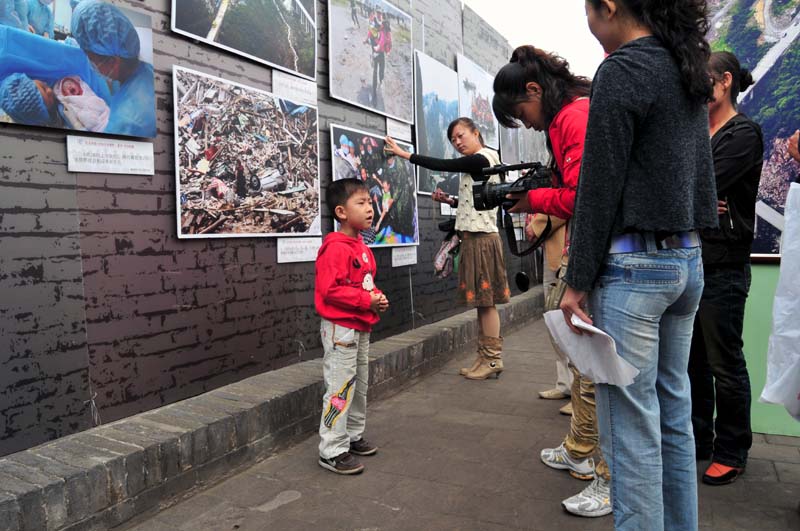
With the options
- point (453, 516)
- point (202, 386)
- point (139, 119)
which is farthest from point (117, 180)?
point (453, 516)

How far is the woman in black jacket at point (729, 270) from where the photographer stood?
2.88m

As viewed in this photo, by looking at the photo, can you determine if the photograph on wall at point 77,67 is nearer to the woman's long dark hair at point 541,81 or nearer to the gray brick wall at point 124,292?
the gray brick wall at point 124,292

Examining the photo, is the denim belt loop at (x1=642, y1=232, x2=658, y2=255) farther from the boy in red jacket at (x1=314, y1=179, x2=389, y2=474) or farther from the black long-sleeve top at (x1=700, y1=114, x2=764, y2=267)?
the boy in red jacket at (x1=314, y1=179, x2=389, y2=474)

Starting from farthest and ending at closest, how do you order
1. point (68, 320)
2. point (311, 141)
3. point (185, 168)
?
1. point (311, 141)
2. point (185, 168)
3. point (68, 320)

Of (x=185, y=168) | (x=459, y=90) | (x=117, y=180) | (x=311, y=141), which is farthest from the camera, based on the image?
(x=459, y=90)

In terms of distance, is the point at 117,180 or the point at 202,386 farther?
the point at 202,386

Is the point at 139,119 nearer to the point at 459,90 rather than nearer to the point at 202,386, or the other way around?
the point at 202,386

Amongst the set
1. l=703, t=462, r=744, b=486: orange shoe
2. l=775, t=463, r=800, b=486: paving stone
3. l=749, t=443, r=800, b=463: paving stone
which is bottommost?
l=775, t=463, r=800, b=486: paving stone

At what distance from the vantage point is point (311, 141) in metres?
4.35

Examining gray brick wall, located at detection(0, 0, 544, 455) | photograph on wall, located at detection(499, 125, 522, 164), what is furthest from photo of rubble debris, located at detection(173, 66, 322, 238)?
photograph on wall, located at detection(499, 125, 522, 164)

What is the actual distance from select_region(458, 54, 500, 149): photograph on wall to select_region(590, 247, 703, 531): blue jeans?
5755mm

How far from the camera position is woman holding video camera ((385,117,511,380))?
4895mm

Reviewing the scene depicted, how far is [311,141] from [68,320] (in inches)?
83.0

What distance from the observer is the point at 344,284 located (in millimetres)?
3100
